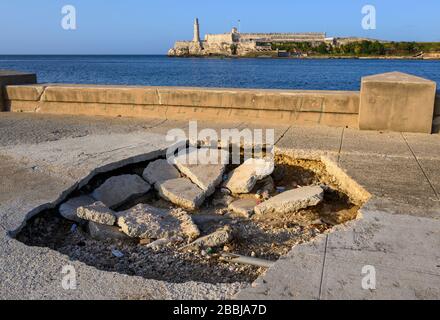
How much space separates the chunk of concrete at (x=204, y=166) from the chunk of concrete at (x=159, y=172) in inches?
4.2

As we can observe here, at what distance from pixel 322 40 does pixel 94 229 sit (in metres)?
140

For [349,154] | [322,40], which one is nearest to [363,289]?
[349,154]

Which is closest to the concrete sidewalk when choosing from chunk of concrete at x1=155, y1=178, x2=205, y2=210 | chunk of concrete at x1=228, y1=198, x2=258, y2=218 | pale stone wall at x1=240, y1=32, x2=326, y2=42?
chunk of concrete at x1=155, y1=178, x2=205, y2=210

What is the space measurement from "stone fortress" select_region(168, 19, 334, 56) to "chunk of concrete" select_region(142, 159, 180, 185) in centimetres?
12891

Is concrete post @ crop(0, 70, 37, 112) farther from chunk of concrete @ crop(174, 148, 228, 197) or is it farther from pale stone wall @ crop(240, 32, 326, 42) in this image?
pale stone wall @ crop(240, 32, 326, 42)

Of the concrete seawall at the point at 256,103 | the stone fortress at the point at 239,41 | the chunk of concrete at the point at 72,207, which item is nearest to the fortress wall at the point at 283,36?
the stone fortress at the point at 239,41

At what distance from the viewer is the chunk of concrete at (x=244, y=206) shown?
5068mm

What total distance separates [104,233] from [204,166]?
6.20ft

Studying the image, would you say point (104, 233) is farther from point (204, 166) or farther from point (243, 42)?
point (243, 42)

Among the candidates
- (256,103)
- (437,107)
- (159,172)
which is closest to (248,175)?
(159,172)

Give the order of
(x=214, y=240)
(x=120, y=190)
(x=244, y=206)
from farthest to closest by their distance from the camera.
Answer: (x=120, y=190) → (x=244, y=206) → (x=214, y=240)

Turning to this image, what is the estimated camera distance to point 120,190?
17.9 ft

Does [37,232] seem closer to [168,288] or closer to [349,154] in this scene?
[168,288]

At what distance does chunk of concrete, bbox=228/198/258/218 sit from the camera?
5.07m
